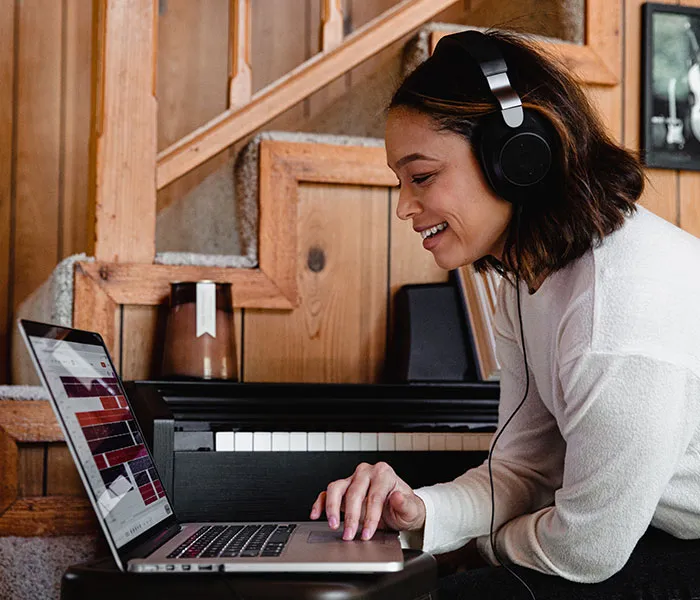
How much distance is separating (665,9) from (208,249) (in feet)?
4.20

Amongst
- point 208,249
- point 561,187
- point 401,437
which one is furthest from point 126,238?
point 561,187

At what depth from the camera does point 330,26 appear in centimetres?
205

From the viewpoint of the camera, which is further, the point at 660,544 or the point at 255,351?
the point at 255,351

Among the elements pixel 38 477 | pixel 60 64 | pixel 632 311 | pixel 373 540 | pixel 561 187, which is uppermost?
pixel 60 64

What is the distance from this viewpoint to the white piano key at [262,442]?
141cm

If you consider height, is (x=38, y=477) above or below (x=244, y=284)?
below

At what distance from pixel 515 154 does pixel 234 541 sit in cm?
53

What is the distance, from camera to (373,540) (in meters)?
0.92

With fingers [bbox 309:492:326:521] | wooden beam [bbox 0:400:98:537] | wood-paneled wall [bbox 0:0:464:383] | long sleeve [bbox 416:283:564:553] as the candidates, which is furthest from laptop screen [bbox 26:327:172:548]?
wood-paneled wall [bbox 0:0:464:383]

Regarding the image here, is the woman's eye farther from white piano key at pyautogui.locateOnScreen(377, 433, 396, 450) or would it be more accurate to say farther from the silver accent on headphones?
white piano key at pyautogui.locateOnScreen(377, 433, 396, 450)

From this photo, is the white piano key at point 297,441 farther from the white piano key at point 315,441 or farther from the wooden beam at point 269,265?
the wooden beam at point 269,265

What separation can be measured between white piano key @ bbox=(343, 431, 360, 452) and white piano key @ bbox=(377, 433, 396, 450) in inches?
1.4

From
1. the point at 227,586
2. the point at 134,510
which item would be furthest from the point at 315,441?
the point at 227,586

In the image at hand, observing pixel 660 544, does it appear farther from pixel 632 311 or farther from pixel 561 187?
pixel 561 187
